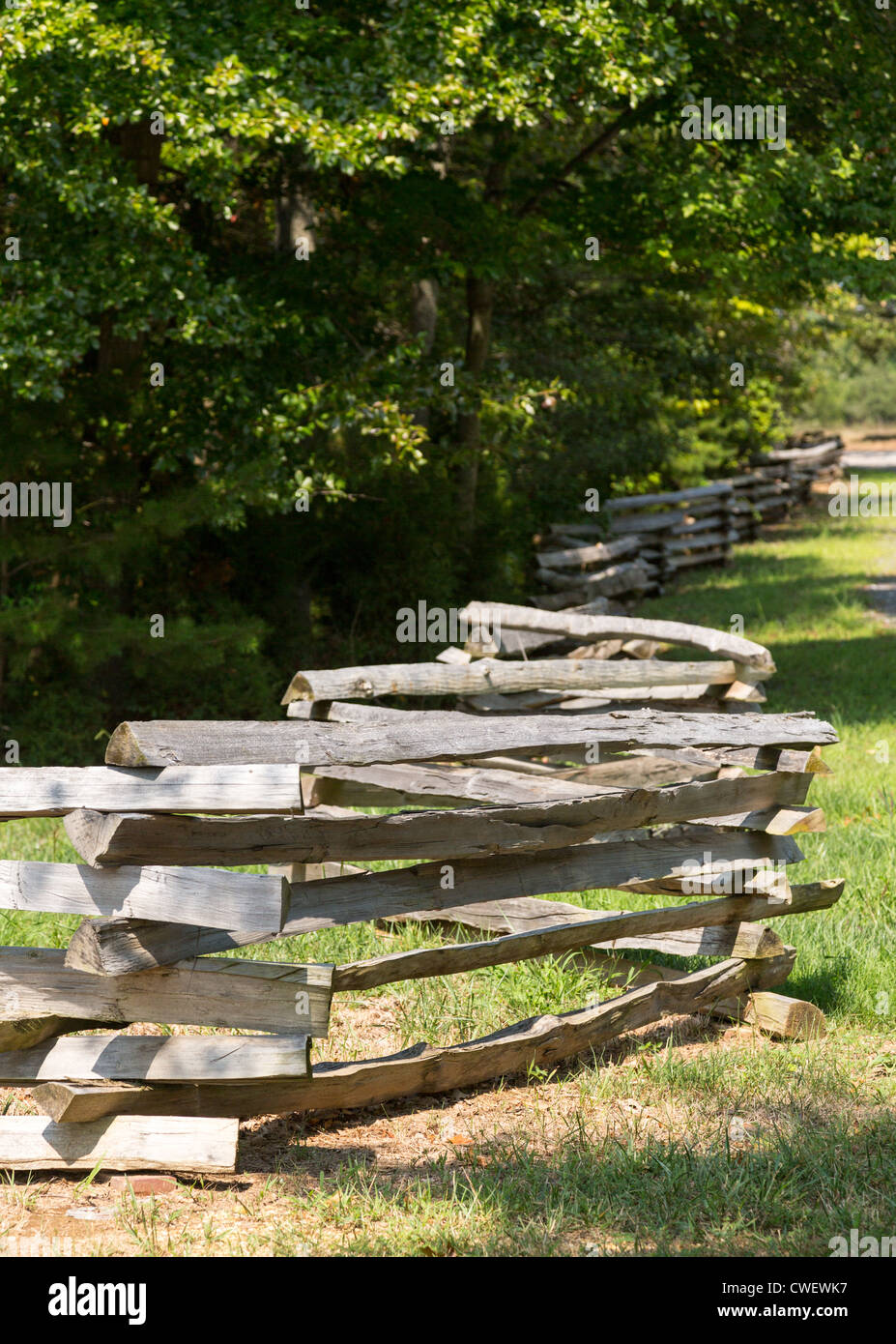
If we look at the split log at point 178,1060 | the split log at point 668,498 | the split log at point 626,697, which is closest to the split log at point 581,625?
the split log at point 626,697

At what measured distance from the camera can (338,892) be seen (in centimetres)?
464

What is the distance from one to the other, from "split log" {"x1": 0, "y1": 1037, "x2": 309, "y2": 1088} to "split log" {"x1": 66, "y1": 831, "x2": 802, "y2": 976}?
303 mm

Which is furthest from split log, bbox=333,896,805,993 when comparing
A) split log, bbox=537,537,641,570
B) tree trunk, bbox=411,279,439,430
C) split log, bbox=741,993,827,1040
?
split log, bbox=537,537,641,570

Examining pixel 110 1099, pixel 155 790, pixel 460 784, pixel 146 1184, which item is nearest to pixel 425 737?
pixel 460 784

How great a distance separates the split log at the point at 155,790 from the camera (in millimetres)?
3889

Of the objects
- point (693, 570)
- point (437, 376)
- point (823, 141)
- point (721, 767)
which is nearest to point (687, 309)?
point (693, 570)

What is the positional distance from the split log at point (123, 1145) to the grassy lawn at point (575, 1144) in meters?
0.09

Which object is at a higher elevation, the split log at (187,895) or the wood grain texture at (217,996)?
the split log at (187,895)

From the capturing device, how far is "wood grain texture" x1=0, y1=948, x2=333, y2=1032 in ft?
13.7

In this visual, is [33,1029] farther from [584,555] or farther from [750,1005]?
[584,555]

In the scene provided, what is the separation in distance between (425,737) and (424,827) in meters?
0.33

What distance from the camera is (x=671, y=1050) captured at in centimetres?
510

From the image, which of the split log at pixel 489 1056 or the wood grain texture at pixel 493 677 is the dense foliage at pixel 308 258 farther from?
the split log at pixel 489 1056

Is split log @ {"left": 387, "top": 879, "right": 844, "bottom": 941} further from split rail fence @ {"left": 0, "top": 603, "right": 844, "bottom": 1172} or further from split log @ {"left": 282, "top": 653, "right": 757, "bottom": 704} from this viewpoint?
split log @ {"left": 282, "top": 653, "right": 757, "bottom": 704}
